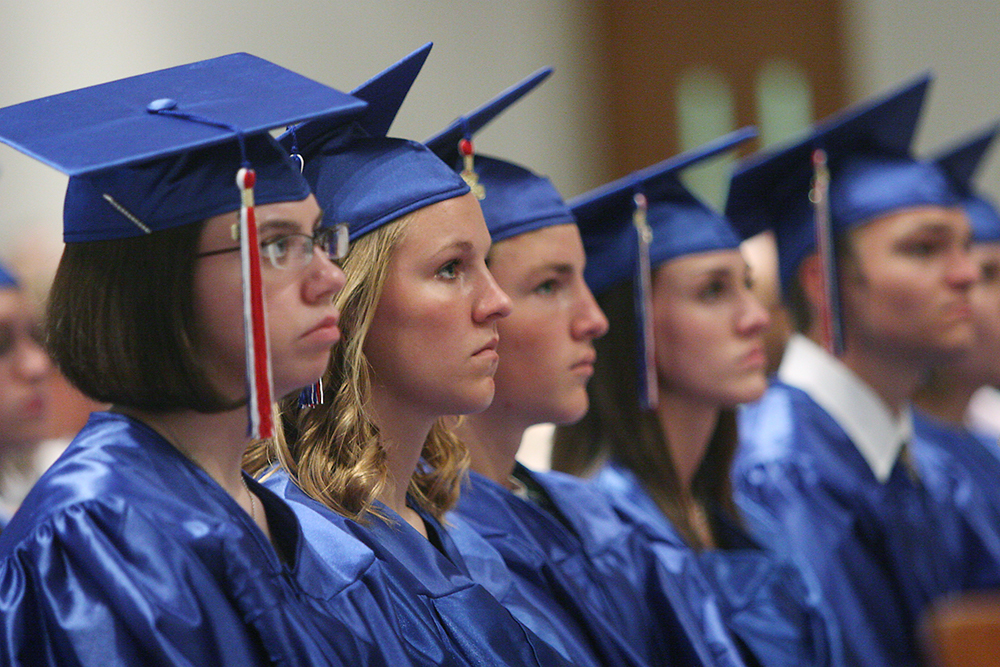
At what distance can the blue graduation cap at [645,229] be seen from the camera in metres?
2.30

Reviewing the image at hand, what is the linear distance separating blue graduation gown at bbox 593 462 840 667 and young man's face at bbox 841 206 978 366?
69 cm

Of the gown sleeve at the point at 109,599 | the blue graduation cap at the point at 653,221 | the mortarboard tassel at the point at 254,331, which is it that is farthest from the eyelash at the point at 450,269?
the blue graduation cap at the point at 653,221

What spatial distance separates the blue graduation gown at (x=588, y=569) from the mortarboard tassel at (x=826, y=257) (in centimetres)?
82

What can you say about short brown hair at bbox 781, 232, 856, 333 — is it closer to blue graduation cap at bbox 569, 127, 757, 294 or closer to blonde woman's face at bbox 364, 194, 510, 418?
blue graduation cap at bbox 569, 127, 757, 294

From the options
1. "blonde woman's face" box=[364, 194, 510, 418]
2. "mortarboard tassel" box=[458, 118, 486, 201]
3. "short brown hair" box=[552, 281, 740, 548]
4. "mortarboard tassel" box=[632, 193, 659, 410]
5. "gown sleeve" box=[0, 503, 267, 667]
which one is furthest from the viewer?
"short brown hair" box=[552, 281, 740, 548]

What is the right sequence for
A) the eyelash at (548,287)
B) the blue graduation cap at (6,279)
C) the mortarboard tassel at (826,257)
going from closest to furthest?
the eyelash at (548,287) < the blue graduation cap at (6,279) < the mortarboard tassel at (826,257)

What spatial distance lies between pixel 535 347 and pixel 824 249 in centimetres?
111

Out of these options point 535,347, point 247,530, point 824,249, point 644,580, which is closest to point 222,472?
point 247,530

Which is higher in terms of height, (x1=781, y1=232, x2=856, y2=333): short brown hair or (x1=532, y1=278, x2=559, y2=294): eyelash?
(x1=532, y1=278, x2=559, y2=294): eyelash

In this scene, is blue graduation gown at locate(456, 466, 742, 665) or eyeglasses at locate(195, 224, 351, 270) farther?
blue graduation gown at locate(456, 466, 742, 665)

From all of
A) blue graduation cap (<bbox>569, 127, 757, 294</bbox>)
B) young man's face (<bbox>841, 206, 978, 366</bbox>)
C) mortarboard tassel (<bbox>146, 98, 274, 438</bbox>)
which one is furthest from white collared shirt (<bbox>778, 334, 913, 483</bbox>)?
mortarboard tassel (<bbox>146, 98, 274, 438</bbox>)

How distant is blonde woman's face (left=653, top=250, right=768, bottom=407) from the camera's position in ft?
7.98

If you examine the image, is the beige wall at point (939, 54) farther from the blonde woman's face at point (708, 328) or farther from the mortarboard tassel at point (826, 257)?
the blonde woman's face at point (708, 328)

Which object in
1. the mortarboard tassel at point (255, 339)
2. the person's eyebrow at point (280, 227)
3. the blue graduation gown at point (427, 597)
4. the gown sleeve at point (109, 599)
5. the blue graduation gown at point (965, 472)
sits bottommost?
the blue graduation gown at point (965, 472)
